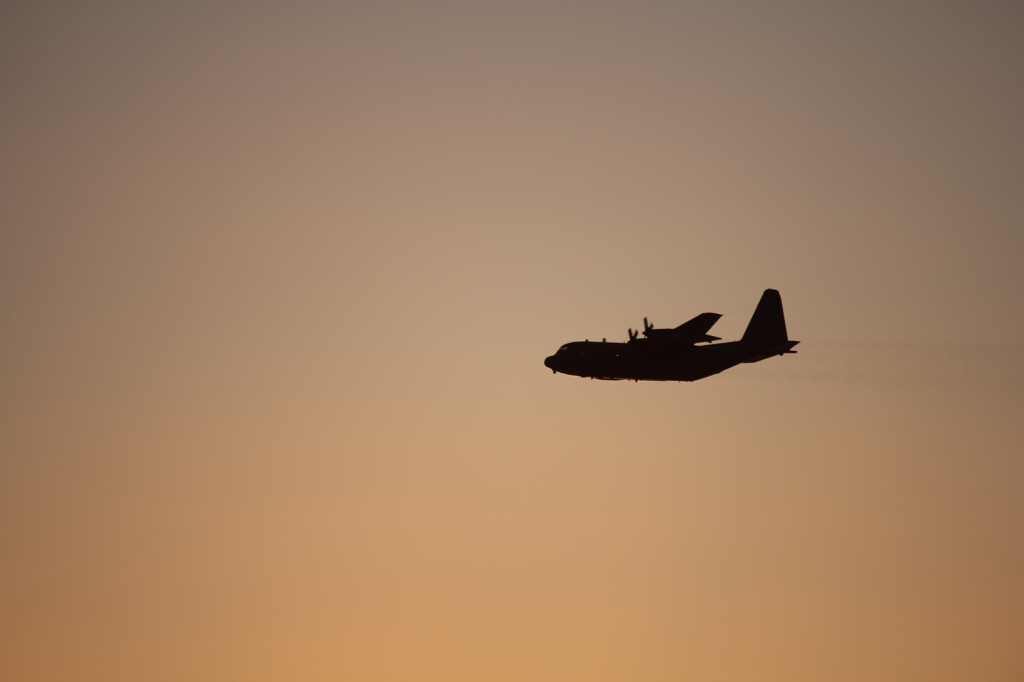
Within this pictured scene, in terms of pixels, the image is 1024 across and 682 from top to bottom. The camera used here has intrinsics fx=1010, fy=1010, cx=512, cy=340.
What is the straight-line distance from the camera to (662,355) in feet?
241

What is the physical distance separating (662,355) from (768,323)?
12124mm

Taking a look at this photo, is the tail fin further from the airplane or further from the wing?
the wing

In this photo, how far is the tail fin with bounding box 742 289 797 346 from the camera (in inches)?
3135

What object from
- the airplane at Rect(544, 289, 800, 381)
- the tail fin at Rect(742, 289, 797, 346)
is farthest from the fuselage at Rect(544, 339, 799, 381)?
the tail fin at Rect(742, 289, 797, 346)

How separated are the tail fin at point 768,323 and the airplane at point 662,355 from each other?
8.73 ft

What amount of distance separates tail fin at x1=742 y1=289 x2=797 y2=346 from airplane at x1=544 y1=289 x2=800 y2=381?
2.66 metres

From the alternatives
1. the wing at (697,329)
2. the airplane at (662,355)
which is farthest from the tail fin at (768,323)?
the wing at (697,329)

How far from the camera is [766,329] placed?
263 ft

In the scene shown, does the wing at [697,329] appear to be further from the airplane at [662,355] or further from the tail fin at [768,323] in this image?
the tail fin at [768,323]

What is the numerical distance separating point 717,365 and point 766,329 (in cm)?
777

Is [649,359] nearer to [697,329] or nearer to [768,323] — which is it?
[697,329]

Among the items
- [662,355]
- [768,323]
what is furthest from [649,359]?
[768,323]

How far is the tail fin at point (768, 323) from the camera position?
261 ft

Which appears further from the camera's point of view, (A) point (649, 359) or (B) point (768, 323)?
(B) point (768, 323)
